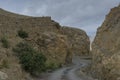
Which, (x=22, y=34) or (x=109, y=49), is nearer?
(x=109, y=49)

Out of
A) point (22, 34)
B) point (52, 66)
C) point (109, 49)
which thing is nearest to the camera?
point (109, 49)

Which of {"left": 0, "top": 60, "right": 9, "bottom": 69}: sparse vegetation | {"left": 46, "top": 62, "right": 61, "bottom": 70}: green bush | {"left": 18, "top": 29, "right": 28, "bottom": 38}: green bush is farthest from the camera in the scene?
{"left": 18, "top": 29, "right": 28, "bottom": 38}: green bush

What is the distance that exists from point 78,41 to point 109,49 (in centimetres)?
5663

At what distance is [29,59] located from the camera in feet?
113

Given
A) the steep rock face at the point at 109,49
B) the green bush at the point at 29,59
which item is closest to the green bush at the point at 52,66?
the steep rock face at the point at 109,49

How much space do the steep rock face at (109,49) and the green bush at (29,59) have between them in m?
6.68

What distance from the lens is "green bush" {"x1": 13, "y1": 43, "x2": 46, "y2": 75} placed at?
34.1 m

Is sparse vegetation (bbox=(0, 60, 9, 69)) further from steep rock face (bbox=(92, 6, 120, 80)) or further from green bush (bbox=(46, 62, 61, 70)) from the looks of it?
green bush (bbox=(46, 62, 61, 70))

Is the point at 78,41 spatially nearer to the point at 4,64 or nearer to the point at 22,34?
the point at 22,34

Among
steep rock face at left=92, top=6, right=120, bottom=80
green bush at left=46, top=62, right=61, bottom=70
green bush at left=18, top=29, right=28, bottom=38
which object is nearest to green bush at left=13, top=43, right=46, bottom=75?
steep rock face at left=92, top=6, right=120, bottom=80

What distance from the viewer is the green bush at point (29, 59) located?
34.1 metres

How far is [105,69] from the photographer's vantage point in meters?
30.5

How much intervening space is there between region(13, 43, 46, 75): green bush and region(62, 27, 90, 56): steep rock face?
49234 mm

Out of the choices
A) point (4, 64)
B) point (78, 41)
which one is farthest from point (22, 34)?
point (78, 41)
